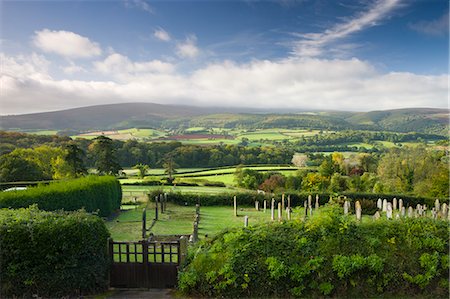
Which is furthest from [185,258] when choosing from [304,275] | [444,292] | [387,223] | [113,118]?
[113,118]

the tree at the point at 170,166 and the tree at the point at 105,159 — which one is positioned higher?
the tree at the point at 105,159

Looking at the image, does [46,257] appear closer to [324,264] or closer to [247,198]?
[324,264]

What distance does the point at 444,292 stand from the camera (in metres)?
9.70

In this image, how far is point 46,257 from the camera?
32.0ft

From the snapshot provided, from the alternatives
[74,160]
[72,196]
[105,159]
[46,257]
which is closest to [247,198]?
[72,196]

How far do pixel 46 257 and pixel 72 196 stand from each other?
15.6 metres

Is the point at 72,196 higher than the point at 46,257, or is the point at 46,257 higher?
the point at 46,257

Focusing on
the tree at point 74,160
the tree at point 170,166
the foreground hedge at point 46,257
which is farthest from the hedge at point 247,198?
the foreground hedge at point 46,257

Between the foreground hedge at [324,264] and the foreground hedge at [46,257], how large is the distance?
9.18 feet

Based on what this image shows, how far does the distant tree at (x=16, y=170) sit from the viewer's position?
3731cm

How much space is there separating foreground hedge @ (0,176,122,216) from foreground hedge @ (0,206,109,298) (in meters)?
10.7

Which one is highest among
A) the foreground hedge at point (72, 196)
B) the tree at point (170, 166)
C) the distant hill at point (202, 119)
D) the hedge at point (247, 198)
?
the distant hill at point (202, 119)

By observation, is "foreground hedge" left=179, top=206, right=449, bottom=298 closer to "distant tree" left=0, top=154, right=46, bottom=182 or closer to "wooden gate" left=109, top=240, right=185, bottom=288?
"wooden gate" left=109, top=240, right=185, bottom=288

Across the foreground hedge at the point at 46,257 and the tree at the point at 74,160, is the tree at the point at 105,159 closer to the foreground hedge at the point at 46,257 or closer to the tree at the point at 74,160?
the tree at the point at 74,160
